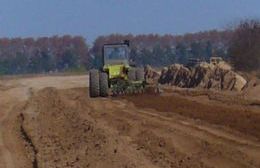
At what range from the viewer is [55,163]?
11469mm

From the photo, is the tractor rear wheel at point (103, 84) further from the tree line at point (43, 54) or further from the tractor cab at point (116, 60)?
the tree line at point (43, 54)

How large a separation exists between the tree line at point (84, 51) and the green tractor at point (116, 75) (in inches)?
1980

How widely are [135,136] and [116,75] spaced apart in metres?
14.3

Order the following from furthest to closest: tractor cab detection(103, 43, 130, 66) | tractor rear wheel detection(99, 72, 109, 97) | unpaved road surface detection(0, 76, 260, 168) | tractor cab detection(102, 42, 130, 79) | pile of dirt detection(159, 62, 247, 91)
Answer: pile of dirt detection(159, 62, 247, 91), tractor cab detection(103, 43, 130, 66), tractor cab detection(102, 42, 130, 79), tractor rear wheel detection(99, 72, 109, 97), unpaved road surface detection(0, 76, 260, 168)

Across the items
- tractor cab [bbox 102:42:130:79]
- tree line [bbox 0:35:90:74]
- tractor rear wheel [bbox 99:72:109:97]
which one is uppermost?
tractor cab [bbox 102:42:130:79]

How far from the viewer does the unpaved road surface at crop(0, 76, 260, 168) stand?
10.8m

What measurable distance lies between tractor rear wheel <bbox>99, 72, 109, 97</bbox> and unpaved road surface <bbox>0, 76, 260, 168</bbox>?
124 inches

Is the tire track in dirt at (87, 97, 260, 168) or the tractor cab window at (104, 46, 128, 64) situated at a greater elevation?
the tractor cab window at (104, 46, 128, 64)

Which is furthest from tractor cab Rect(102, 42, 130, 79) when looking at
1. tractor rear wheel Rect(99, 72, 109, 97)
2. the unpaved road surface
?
the unpaved road surface

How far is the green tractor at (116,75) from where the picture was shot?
27.3 m

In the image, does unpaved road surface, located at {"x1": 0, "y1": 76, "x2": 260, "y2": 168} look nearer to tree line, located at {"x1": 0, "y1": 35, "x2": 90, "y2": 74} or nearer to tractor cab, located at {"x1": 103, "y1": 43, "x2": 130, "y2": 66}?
tractor cab, located at {"x1": 103, "y1": 43, "x2": 130, "y2": 66}

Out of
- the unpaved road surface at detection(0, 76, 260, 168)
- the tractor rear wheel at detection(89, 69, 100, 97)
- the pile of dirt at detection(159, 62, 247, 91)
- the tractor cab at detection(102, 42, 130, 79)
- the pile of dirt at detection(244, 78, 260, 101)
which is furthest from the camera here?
the pile of dirt at detection(159, 62, 247, 91)

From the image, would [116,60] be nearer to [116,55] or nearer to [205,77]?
[116,55]

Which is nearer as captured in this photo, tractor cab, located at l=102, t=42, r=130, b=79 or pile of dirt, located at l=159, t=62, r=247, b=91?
tractor cab, located at l=102, t=42, r=130, b=79
